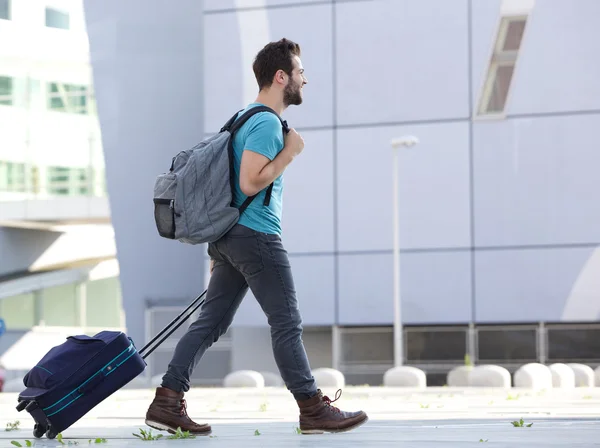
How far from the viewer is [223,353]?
3253 centimetres

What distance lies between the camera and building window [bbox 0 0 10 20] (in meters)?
37.3

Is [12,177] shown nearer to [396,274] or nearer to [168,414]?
[396,274]

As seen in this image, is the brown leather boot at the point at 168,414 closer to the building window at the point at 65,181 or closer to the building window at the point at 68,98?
the building window at the point at 65,181

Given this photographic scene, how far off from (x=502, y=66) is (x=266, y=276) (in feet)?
72.8

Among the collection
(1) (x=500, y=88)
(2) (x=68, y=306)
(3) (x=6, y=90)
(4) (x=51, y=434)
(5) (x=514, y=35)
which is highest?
(3) (x=6, y=90)

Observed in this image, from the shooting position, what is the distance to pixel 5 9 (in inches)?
1479

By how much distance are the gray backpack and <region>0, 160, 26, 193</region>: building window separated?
34.1m

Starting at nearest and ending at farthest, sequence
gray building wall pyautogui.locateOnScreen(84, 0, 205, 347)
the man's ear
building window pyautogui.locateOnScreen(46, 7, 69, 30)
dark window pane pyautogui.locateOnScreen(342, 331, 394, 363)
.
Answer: the man's ear < dark window pane pyautogui.locateOnScreen(342, 331, 394, 363) < gray building wall pyautogui.locateOnScreen(84, 0, 205, 347) < building window pyautogui.locateOnScreen(46, 7, 69, 30)

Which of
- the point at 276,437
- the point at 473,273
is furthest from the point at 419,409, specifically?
the point at 473,273

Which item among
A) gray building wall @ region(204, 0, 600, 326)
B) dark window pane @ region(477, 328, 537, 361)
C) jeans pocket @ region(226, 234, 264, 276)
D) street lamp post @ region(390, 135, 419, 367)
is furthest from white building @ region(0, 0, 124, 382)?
jeans pocket @ region(226, 234, 264, 276)

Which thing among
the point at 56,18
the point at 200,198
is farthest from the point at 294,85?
the point at 56,18

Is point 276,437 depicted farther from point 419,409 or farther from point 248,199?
point 419,409

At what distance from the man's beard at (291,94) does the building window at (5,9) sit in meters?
33.2

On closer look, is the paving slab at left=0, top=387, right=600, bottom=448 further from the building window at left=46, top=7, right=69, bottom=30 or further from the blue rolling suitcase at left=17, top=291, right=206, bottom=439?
the building window at left=46, top=7, right=69, bottom=30
